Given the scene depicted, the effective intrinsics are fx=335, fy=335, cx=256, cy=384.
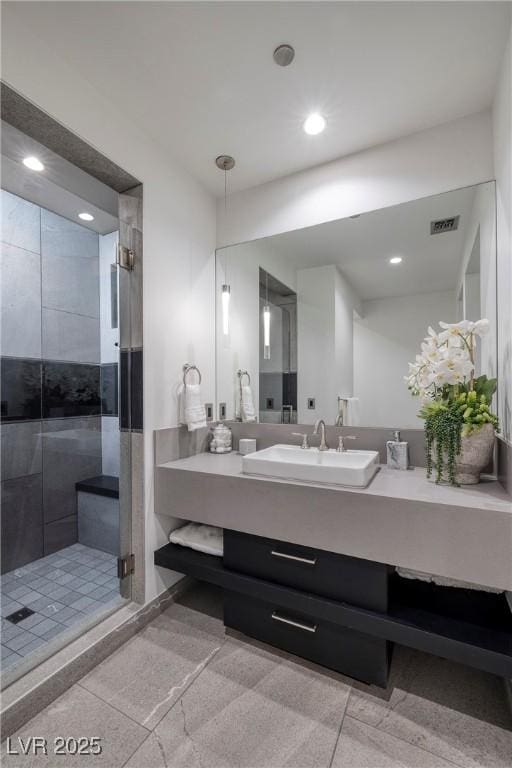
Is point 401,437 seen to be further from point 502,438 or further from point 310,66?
point 310,66

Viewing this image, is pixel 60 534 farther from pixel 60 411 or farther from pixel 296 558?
pixel 296 558

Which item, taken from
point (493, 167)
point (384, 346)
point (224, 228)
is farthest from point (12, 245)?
point (493, 167)

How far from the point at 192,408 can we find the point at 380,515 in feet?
3.66

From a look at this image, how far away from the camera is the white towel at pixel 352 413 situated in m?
1.89

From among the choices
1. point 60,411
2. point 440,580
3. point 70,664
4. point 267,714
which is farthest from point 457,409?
point 60,411

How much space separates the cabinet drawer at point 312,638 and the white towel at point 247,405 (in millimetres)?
1005

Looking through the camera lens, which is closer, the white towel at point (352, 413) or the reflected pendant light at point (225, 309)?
the white towel at point (352, 413)

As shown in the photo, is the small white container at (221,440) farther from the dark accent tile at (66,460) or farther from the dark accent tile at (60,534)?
the dark accent tile at (60,534)

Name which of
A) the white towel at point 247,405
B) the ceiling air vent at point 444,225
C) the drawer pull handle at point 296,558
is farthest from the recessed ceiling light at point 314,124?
the drawer pull handle at point 296,558

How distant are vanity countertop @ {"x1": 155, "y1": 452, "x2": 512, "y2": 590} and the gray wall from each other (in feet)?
2.64

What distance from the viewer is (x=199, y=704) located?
1287mm

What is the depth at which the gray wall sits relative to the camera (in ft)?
5.83

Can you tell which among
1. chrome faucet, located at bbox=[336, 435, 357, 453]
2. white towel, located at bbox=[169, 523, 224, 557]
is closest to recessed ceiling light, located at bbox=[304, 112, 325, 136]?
chrome faucet, located at bbox=[336, 435, 357, 453]

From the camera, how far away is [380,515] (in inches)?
49.0
